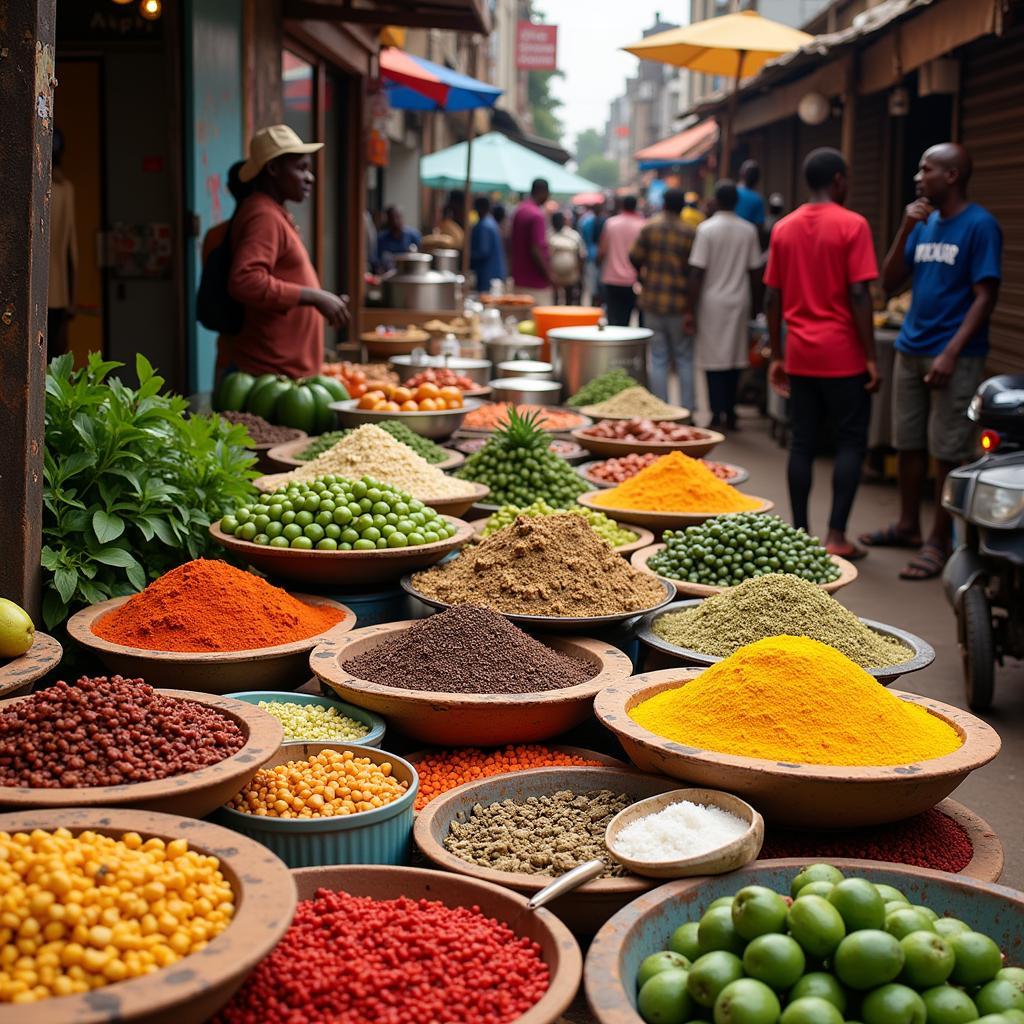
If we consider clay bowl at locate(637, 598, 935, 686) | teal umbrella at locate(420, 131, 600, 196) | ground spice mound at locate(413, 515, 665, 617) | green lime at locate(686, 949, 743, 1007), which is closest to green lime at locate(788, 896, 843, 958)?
green lime at locate(686, 949, 743, 1007)

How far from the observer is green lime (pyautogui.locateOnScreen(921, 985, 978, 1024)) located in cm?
187

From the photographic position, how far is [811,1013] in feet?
5.91

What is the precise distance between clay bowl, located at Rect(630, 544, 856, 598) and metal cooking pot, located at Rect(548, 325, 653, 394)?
3.99 m

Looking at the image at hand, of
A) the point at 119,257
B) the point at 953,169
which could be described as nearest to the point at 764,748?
the point at 953,169

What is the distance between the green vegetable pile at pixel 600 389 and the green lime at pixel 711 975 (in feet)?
18.7

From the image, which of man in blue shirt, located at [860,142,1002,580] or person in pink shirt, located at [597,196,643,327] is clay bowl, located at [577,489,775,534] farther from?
person in pink shirt, located at [597,196,643,327]

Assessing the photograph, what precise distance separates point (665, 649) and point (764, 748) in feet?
2.37

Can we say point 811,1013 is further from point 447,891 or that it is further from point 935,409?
point 935,409

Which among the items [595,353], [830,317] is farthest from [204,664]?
[595,353]

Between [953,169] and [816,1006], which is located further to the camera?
[953,169]

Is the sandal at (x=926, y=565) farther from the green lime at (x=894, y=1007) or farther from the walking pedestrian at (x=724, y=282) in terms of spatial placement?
the green lime at (x=894, y=1007)

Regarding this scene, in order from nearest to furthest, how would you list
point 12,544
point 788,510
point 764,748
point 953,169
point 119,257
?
point 764,748 → point 12,544 → point 953,169 → point 119,257 → point 788,510

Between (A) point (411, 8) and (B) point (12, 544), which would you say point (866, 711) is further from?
(A) point (411, 8)

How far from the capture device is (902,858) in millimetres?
2436
